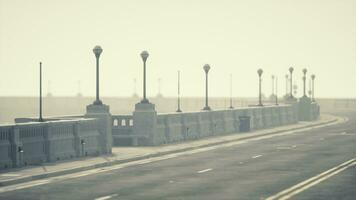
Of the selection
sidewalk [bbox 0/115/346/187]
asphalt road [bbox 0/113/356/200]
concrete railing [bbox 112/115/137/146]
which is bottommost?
asphalt road [bbox 0/113/356/200]

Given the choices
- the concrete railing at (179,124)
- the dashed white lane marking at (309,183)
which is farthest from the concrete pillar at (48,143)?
the concrete railing at (179,124)

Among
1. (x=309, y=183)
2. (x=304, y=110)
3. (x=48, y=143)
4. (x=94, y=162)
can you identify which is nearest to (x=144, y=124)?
(x=94, y=162)

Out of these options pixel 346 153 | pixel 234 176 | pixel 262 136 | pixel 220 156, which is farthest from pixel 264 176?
pixel 262 136

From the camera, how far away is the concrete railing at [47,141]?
3009cm

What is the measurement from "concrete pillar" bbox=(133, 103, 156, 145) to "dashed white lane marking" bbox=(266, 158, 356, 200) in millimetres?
13026

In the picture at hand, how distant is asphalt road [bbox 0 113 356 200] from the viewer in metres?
23.4

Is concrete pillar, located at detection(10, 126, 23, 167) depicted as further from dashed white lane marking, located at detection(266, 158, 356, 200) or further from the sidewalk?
dashed white lane marking, located at detection(266, 158, 356, 200)

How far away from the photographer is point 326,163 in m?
33.5

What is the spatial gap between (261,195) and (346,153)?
16.9m

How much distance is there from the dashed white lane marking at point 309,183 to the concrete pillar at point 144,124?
13026 mm

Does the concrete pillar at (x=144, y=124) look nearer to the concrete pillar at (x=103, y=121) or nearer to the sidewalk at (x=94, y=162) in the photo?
the sidewalk at (x=94, y=162)

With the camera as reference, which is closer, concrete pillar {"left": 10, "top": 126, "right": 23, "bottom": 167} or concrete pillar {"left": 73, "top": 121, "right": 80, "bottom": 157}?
concrete pillar {"left": 10, "top": 126, "right": 23, "bottom": 167}

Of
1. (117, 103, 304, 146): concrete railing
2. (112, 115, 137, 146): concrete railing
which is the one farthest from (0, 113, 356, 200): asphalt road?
(112, 115, 137, 146): concrete railing

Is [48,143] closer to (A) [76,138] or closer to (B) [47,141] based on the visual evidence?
(B) [47,141]
